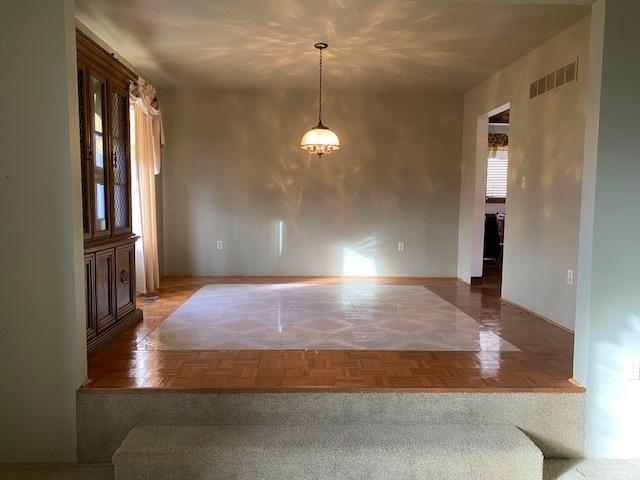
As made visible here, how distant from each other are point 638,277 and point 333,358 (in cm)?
162

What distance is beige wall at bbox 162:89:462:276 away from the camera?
5.66 meters

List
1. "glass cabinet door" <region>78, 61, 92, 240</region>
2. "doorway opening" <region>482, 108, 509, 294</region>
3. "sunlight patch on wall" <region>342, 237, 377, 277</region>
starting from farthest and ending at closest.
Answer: "doorway opening" <region>482, 108, 509, 294</region>, "sunlight patch on wall" <region>342, 237, 377, 277</region>, "glass cabinet door" <region>78, 61, 92, 240</region>

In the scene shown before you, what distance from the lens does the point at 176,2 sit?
3092 millimetres

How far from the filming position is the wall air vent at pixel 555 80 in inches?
135

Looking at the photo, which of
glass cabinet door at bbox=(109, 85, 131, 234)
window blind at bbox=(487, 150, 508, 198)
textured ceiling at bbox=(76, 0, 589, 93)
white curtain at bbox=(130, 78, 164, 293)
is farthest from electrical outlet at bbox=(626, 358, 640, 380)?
window blind at bbox=(487, 150, 508, 198)

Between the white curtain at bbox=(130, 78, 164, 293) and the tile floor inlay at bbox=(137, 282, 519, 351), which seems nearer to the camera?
the tile floor inlay at bbox=(137, 282, 519, 351)

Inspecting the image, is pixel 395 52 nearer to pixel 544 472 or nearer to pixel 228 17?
pixel 228 17

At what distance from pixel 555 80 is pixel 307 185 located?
2.95 meters

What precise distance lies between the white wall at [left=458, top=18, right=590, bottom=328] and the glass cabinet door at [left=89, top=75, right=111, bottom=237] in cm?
328

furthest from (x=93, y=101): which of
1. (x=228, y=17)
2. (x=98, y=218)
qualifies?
(x=228, y=17)

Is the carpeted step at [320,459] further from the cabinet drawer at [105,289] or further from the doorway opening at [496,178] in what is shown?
the doorway opening at [496,178]

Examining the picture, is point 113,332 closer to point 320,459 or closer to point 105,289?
point 105,289

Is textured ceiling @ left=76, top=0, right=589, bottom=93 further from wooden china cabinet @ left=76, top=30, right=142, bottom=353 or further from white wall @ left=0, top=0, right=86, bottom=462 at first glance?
white wall @ left=0, top=0, right=86, bottom=462

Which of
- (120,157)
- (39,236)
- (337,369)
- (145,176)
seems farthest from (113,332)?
(145,176)
